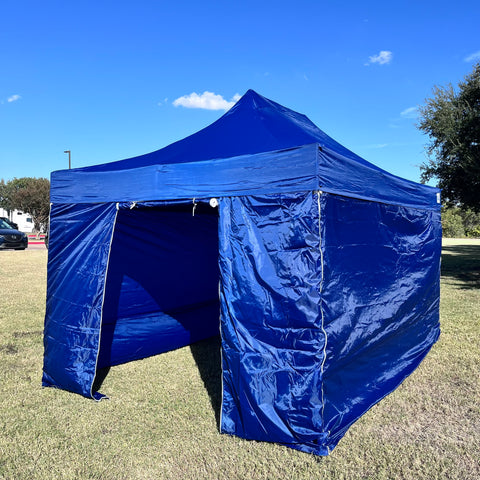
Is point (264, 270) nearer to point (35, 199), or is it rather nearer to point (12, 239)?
point (12, 239)

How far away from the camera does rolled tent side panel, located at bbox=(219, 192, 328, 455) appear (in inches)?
123

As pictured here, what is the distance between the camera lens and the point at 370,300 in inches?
159

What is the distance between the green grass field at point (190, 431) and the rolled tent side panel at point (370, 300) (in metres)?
0.20

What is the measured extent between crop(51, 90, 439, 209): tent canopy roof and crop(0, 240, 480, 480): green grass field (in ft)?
6.39

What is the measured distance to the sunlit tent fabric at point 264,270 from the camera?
125 inches

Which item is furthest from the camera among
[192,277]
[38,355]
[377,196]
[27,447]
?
[192,277]

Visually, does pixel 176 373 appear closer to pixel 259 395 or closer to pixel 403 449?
pixel 259 395

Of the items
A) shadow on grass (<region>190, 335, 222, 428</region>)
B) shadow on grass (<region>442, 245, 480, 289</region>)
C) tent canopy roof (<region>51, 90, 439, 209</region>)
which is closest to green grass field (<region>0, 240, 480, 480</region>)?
shadow on grass (<region>190, 335, 222, 428</region>)

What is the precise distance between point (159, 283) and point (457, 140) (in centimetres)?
1125

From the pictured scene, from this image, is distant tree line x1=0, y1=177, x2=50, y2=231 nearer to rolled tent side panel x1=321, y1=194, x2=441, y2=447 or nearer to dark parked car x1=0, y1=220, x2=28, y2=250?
dark parked car x1=0, y1=220, x2=28, y2=250

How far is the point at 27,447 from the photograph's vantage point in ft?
10.4

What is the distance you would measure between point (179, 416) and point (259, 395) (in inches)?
34.3

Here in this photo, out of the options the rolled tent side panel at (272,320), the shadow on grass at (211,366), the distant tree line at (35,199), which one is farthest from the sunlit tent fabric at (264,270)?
the distant tree line at (35,199)

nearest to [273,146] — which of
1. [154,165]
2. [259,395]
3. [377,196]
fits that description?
[154,165]
